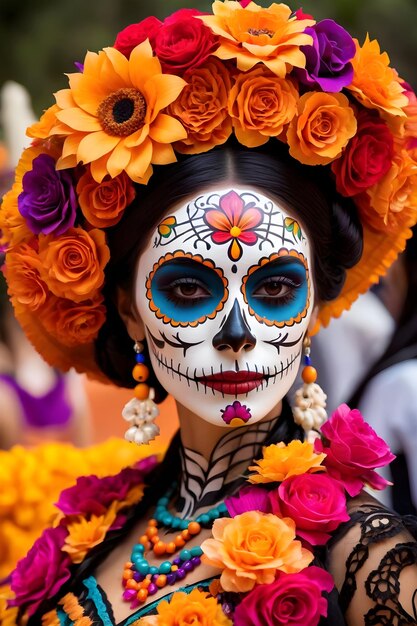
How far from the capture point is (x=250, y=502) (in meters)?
2.19

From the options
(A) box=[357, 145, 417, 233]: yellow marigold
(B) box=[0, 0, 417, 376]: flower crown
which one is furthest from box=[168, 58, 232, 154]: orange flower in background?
(A) box=[357, 145, 417, 233]: yellow marigold

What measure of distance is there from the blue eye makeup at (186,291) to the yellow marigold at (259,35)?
0.48 m

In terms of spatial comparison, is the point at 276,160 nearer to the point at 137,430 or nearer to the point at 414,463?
the point at 137,430

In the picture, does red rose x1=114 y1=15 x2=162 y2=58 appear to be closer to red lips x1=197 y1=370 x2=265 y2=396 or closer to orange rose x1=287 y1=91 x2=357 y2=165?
orange rose x1=287 y1=91 x2=357 y2=165

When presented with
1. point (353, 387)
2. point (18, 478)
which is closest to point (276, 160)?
point (353, 387)

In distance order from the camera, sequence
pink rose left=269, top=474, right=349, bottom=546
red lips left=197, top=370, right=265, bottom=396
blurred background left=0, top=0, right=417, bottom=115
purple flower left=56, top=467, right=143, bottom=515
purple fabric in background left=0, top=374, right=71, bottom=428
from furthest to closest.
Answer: blurred background left=0, top=0, right=417, bottom=115
purple fabric in background left=0, top=374, right=71, bottom=428
purple flower left=56, top=467, right=143, bottom=515
red lips left=197, top=370, right=265, bottom=396
pink rose left=269, top=474, right=349, bottom=546

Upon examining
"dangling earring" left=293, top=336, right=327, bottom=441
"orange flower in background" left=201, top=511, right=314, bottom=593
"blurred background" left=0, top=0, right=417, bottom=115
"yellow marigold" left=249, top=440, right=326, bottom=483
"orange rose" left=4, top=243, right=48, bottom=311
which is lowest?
"orange flower in background" left=201, top=511, right=314, bottom=593

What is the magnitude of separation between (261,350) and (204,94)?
0.62m

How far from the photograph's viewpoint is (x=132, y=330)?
8.11 ft

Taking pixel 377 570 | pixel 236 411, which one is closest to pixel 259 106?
pixel 236 411

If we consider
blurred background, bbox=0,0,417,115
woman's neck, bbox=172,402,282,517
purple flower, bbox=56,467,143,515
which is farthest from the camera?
blurred background, bbox=0,0,417,115

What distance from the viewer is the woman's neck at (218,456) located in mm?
2404

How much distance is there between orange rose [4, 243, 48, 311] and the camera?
2.42 m

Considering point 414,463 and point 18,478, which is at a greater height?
point 414,463
